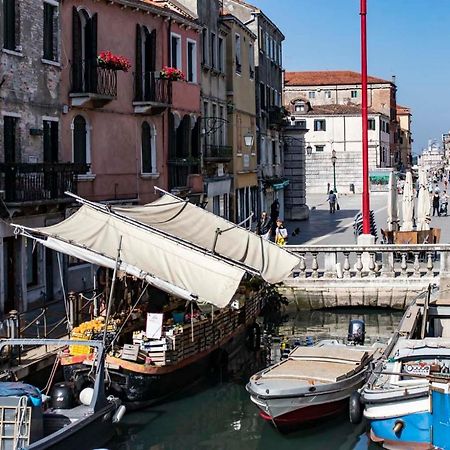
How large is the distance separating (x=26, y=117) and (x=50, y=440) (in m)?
11.0

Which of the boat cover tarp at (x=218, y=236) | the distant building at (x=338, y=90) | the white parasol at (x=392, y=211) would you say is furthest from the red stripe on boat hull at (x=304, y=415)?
the distant building at (x=338, y=90)

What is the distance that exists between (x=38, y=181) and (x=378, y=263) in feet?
33.6

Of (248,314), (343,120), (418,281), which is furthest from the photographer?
(343,120)

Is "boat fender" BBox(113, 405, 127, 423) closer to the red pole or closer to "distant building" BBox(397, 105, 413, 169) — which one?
the red pole

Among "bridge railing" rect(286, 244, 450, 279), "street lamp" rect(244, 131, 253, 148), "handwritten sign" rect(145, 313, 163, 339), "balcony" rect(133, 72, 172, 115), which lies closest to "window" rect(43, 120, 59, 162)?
"balcony" rect(133, 72, 172, 115)

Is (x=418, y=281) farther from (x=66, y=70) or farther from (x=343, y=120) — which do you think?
(x=343, y=120)

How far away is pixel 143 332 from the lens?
674 inches

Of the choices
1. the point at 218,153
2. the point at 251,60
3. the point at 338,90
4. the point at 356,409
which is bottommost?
the point at 356,409

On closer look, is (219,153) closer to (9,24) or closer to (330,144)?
(9,24)

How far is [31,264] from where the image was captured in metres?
22.3

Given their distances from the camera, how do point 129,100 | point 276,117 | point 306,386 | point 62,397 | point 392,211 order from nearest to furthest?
1. point 62,397
2. point 306,386
3. point 129,100
4. point 392,211
5. point 276,117

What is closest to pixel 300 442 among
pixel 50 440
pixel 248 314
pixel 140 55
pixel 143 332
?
pixel 143 332

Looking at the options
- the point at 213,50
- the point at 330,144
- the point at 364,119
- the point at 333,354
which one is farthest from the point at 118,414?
the point at 330,144

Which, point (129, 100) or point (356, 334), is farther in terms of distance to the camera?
point (129, 100)
